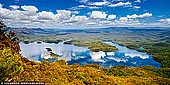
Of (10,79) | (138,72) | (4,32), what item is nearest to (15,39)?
(4,32)

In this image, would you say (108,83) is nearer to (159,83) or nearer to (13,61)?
(159,83)

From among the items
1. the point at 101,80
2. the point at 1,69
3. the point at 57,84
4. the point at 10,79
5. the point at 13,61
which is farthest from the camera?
the point at 101,80

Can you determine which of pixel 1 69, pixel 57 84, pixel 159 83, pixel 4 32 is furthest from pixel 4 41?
pixel 159 83

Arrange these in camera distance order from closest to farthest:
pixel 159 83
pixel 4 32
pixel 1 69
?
1. pixel 1 69
2. pixel 4 32
3. pixel 159 83

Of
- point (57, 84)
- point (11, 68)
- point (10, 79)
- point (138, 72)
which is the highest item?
point (11, 68)

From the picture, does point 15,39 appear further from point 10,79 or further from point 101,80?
point 10,79

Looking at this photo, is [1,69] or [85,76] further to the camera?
[85,76]

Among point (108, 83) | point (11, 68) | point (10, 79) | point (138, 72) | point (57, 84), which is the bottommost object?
point (138, 72)

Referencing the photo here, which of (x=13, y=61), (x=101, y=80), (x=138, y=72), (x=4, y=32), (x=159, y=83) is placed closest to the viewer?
(x=13, y=61)

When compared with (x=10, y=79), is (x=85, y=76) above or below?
below
